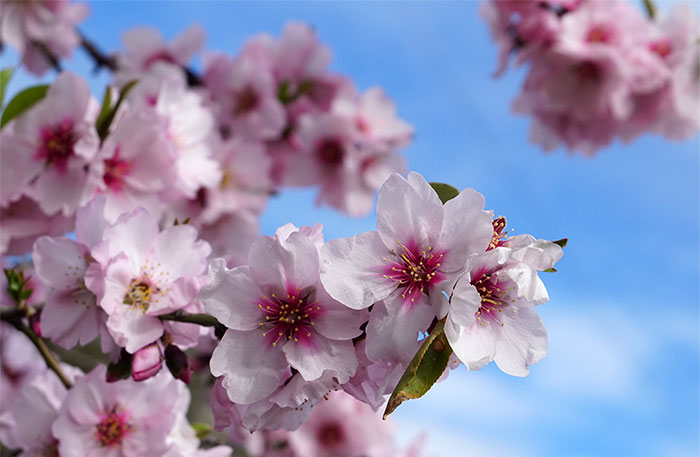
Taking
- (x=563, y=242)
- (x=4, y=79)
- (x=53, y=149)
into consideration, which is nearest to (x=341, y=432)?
(x=53, y=149)

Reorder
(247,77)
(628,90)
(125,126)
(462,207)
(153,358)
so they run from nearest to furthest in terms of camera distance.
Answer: (462,207) → (153,358) → (125,126) → (628,90) → (247,77)

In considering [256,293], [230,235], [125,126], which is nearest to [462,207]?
[256,293]

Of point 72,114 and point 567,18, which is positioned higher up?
point 567,18

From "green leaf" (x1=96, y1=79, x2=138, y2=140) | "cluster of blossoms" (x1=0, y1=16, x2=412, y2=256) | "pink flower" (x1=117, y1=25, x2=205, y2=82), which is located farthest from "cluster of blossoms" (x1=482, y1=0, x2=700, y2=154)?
"green leaf" (x1=96, y1=79, x2=138, y2=140)

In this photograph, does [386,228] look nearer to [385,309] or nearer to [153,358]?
[385,309]

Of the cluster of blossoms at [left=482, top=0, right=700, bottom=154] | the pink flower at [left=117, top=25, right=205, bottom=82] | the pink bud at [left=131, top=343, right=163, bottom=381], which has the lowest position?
the pink bud at [left=131, top=343, right=163, bottom=381]

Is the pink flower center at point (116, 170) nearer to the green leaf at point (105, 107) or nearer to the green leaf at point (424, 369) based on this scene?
the green leaf at point (105, 107)

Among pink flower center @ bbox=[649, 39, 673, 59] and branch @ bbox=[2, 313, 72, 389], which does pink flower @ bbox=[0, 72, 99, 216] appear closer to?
branch @ bbox=[2, 313, 72, 389]
